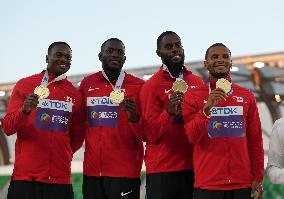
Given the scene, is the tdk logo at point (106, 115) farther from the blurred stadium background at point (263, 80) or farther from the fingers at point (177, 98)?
the blurred stadium background at point (263, 80)

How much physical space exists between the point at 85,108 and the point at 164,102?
1.02m

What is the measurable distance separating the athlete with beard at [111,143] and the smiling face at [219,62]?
3.18 feet

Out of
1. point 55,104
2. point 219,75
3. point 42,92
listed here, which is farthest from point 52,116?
point 219,75

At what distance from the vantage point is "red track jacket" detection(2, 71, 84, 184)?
536cm

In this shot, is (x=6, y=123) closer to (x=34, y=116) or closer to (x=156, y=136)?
(x=34, y=116)

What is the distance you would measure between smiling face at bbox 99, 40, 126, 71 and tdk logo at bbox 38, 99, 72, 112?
0.66 meters

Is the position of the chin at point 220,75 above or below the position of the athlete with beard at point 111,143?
above

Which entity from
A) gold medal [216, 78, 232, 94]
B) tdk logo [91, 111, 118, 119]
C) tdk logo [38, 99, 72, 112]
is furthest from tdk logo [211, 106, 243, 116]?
tdk logo [38, 99, 72, 112]

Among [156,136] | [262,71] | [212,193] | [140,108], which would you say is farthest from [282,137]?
[262,71]

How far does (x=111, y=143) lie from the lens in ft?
18.3

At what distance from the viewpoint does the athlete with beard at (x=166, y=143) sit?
17.4 ft

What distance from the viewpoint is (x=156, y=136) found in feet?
17.4

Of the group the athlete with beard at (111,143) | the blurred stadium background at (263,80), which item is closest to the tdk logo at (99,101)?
the athlete with beard at (111,143)

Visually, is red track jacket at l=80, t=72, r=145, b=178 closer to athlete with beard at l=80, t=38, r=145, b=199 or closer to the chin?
athlete with beard at l=80, t=38, r=145, b=199
